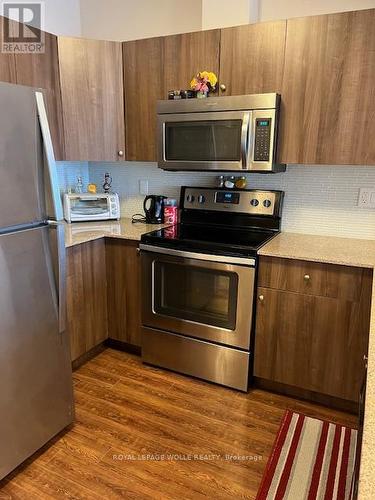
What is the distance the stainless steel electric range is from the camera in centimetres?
215

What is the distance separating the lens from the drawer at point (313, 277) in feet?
6.26

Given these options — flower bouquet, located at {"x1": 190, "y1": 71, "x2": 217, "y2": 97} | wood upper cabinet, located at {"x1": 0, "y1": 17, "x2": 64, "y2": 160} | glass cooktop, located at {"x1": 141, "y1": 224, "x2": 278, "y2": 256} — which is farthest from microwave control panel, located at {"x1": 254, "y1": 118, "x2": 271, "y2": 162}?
wood upper cabinet, located at {"x1": 0, "y1": 17, "x2": 64, "y2": 160}

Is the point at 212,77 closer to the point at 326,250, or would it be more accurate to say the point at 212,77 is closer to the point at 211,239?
the point at 211,239

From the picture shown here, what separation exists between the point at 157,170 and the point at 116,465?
6.55ft

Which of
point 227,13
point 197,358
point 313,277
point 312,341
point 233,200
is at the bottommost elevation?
point 197,358

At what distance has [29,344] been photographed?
1633mm

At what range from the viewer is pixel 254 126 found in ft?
6.86

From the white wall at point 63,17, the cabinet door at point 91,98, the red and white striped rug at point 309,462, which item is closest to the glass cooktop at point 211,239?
the cabinet door at point 91,98

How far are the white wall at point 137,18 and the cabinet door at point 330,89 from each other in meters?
0.89

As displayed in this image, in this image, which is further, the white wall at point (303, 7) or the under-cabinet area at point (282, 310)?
the white wall at point (303, 7)

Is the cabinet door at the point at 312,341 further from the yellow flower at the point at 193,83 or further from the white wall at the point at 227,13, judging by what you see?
the white wall at the point at 227,13

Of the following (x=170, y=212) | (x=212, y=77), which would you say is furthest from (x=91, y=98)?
(x=170, y=212)

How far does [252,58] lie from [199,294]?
4.62 ft

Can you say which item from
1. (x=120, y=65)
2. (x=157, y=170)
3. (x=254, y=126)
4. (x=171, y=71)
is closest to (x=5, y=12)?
(x=120, y=65)
